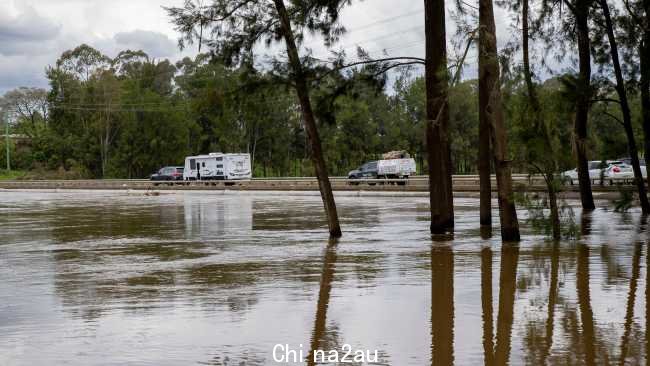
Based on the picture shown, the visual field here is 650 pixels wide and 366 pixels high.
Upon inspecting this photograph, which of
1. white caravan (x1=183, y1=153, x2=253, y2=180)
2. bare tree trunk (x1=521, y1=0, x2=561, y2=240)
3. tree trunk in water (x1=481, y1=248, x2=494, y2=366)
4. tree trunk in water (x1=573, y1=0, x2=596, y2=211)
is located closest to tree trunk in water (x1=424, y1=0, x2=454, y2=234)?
bare tree trunk (x1=521, y1=0, x2=561, y2=240)

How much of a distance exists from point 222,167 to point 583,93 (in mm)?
49707

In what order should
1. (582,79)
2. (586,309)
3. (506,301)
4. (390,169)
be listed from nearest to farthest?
(586,309)
(506,301)
(582,79)
(390,169)

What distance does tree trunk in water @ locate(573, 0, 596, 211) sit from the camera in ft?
80.9

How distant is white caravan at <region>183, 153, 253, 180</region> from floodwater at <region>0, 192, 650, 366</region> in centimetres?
4756

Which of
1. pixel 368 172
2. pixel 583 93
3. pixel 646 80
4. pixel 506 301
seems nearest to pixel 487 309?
pixel 506 301

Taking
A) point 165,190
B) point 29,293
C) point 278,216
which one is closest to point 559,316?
point 29,293

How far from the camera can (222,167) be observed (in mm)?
71938

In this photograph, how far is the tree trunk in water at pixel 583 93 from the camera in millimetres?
24656

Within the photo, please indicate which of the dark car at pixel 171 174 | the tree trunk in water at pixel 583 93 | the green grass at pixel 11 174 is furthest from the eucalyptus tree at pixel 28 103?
→ the tree trunk in water at pixel 583 93

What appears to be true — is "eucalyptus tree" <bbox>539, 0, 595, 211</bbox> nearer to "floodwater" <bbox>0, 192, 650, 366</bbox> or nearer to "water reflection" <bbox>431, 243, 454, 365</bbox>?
"floodwater" <bbox>0, 192, 650, 366</bbox>

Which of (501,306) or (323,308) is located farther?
(323,308)

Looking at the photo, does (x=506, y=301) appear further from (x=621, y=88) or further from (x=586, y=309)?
(x=621, y=88)

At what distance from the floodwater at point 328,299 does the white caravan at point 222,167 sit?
47561 millimetres

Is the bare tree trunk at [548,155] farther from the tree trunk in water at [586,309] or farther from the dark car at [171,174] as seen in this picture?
the dark car at [171,174]
